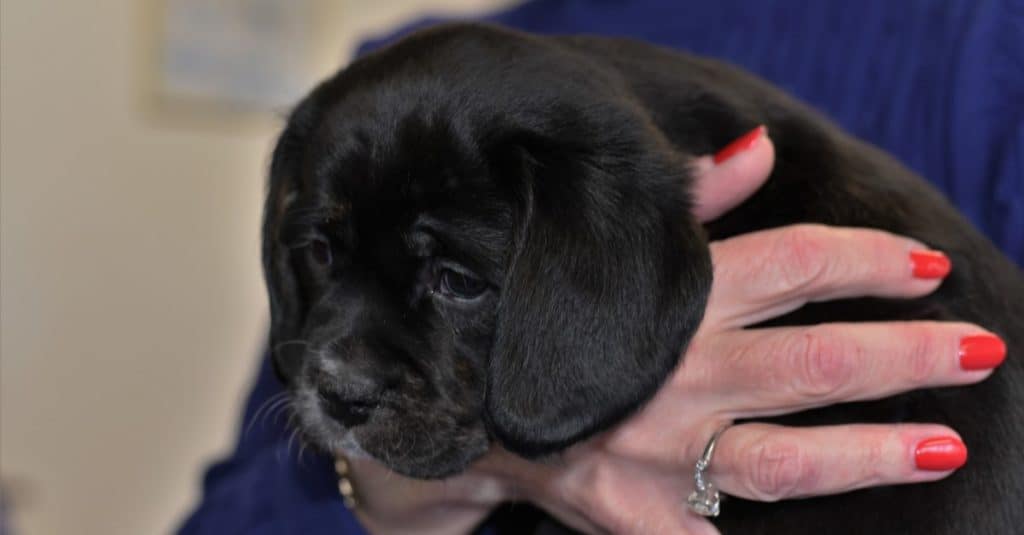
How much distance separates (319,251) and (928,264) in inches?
30.1

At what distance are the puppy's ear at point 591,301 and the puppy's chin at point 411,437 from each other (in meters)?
0.10

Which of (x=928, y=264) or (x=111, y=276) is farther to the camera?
(x=111, y=276)

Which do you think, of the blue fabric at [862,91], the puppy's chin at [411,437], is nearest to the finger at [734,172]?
the puppy's chin at [411,437]

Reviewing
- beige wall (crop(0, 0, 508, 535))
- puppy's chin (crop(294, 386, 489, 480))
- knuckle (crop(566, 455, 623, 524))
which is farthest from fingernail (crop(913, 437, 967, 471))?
beige wall (crop(0, 0, 508, 535))

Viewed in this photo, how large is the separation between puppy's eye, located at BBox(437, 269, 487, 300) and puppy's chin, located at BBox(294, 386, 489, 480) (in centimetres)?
14

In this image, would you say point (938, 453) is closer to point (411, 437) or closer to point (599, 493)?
point (599, 493)

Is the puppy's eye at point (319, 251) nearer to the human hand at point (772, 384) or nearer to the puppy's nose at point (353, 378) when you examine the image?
the puppy's nose at point (353, 378)

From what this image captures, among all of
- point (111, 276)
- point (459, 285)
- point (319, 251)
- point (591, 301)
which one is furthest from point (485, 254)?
point (111, 276)

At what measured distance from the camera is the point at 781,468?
4.20 feet

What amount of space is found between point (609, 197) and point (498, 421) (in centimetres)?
28

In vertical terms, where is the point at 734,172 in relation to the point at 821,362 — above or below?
above

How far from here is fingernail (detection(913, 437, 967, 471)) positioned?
127 cm

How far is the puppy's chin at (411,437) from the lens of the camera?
1.38 meters

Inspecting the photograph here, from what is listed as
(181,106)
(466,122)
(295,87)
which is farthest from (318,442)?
(295,87)
